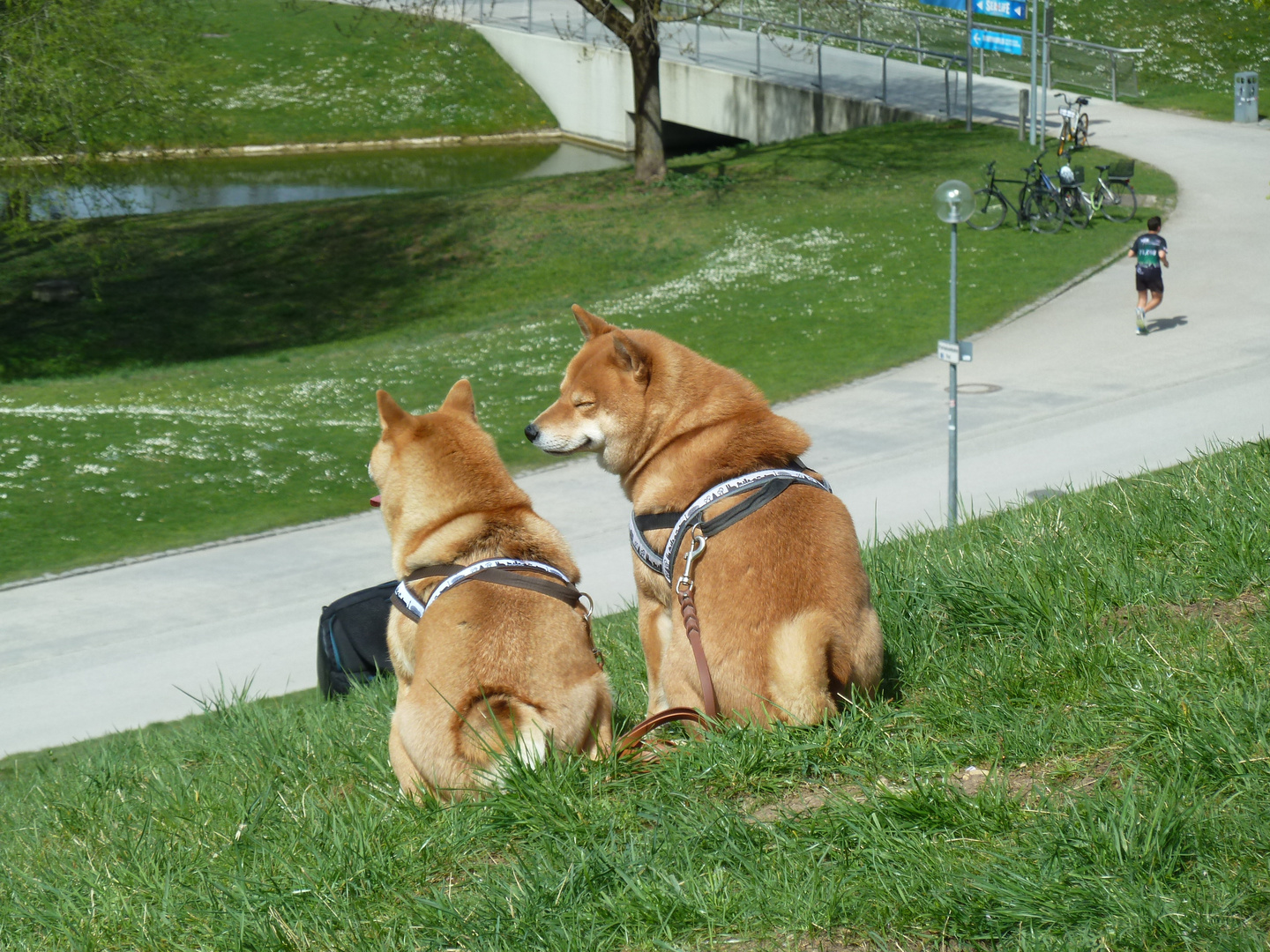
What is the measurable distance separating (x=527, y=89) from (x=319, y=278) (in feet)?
95.0

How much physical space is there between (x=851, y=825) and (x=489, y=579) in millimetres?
1580

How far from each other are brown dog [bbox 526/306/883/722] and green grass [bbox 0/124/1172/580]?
1038 cm

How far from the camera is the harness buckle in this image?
14.7ft

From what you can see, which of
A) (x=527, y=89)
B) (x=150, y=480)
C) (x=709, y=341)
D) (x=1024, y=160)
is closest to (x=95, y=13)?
(x=150, y=480)

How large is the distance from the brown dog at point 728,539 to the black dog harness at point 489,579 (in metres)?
0.45

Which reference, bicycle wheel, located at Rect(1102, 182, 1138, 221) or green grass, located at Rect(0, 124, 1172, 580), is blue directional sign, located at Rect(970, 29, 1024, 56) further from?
bicycle wheel, located at Rect(1102, 182, 1138, 221)

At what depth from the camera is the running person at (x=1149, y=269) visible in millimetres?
19484

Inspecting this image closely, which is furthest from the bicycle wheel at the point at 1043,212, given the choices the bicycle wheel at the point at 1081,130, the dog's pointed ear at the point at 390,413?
the dog's pointed ear at the point at 390,413

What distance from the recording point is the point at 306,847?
3967mm

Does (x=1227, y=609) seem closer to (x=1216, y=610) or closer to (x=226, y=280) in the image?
(x=1216, y=610)

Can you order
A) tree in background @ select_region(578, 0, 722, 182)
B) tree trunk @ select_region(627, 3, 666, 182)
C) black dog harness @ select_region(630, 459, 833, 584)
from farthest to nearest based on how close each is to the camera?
tree trunk @ select_region(627, 3, 666, 182), tree in background @ select_region(578, 0, 722, 182), black dog harness @ select_region(630, 459, 833, 584)

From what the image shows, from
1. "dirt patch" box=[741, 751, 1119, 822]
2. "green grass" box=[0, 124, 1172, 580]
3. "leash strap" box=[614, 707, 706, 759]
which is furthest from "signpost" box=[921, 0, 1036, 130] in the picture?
"dirt patch" box=[741, 751, 1119, 822]

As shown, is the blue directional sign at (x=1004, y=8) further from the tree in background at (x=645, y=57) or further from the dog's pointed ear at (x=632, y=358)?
the dog's pointed ear at (x=632, y=358)

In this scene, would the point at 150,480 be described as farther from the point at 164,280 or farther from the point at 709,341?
the point at 164,280
